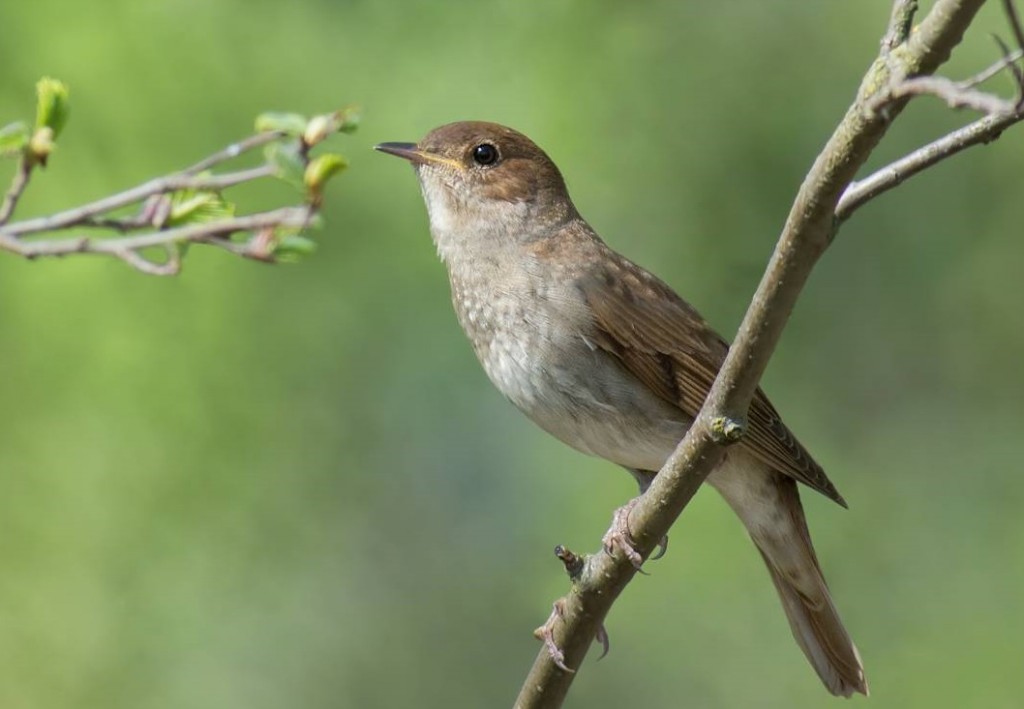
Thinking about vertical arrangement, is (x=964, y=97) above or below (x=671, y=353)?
below

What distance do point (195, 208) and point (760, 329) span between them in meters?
1.33

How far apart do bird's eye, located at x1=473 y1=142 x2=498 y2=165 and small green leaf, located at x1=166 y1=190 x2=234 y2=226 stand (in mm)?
3285

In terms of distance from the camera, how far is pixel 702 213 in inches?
319

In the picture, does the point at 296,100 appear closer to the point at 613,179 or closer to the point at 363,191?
the point at 363,191

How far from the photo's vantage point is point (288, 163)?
8.38 ft

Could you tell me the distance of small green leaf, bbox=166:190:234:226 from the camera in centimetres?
257

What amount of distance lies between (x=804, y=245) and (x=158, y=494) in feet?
17.4

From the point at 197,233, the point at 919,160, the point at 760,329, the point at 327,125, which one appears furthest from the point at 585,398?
the point at 197,233

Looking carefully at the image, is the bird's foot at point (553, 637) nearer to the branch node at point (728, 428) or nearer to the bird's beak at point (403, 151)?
the branch node at point (728, 428)

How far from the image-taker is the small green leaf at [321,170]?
253 centimetres

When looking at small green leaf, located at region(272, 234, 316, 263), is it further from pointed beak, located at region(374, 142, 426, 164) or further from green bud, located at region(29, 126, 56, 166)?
pointed beak, located at region(374, 142, 426, 164)

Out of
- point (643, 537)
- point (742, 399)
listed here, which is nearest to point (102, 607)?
point (643, 537)

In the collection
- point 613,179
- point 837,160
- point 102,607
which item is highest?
point 613,179

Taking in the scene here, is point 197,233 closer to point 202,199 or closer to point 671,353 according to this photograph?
point 202,199
